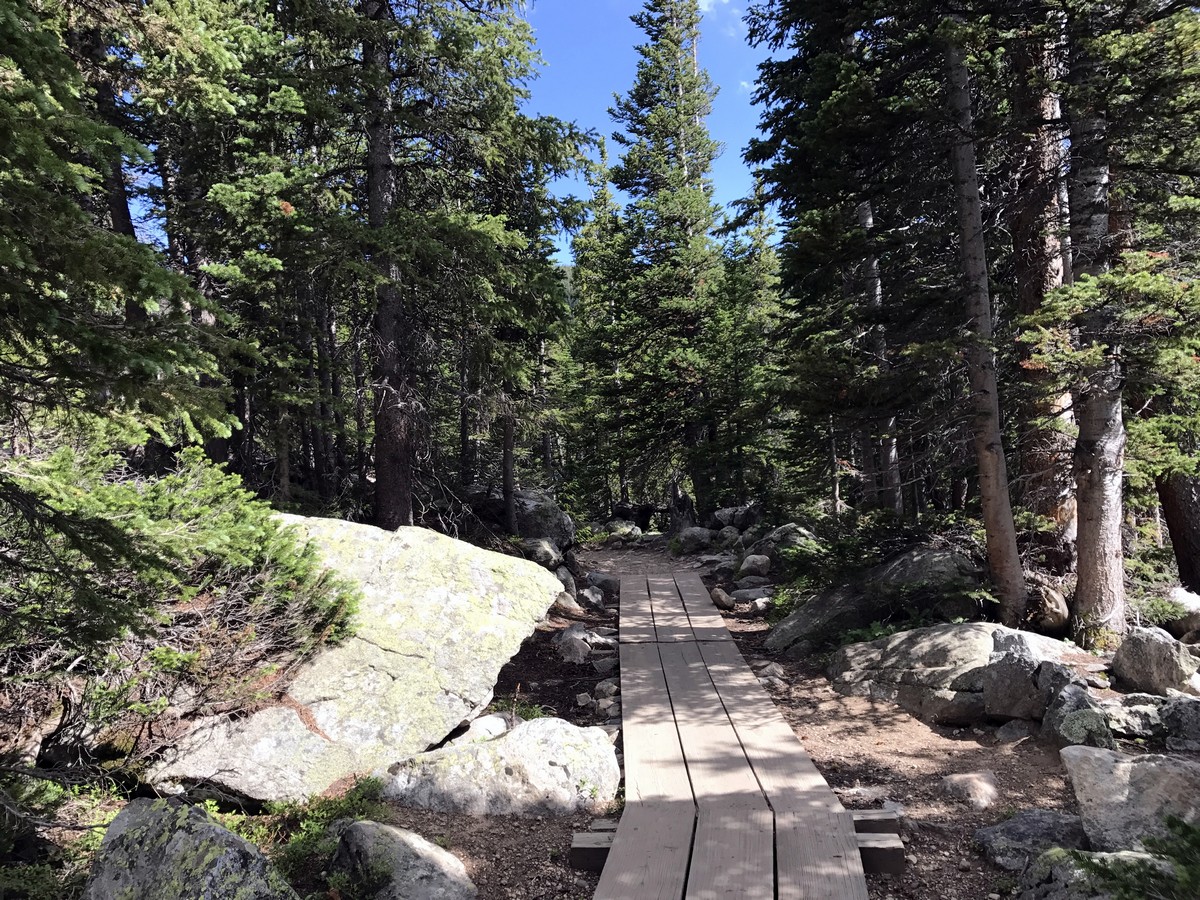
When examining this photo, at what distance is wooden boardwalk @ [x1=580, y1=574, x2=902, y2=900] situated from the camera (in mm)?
3910

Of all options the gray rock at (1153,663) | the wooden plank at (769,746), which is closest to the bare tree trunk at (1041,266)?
the gray rock at (1153,663)

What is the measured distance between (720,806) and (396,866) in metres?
2.22

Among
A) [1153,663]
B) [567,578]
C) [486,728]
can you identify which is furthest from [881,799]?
[567,578]

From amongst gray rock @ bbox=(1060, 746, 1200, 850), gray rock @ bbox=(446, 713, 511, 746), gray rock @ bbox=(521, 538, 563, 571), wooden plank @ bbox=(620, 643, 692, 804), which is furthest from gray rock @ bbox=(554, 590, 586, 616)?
gray rock @ bbox=(1060, 746, 1200, 850)

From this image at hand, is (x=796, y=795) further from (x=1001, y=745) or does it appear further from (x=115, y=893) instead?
(x=115, y=893)

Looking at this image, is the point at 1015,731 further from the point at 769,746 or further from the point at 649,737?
the point at 649,737

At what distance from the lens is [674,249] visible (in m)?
22.1

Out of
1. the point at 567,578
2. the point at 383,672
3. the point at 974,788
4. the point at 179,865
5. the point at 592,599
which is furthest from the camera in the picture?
the point at 567,578

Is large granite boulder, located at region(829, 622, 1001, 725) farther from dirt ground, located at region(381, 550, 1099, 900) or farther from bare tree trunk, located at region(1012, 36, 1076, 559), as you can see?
bare tree trunk, located at region(1012, 36, 1076, 559)

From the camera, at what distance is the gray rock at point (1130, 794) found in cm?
369

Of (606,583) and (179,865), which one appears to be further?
(606,583)

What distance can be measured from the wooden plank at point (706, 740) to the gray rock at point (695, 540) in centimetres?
1116

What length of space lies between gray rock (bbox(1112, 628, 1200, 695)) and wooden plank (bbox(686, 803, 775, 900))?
162 inches

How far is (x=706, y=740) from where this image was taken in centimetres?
593
